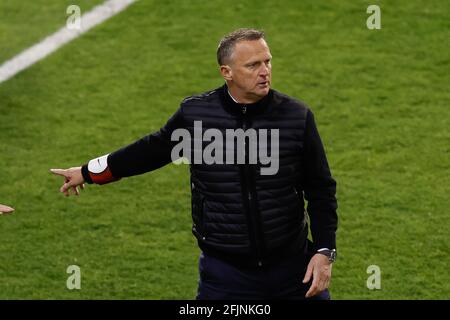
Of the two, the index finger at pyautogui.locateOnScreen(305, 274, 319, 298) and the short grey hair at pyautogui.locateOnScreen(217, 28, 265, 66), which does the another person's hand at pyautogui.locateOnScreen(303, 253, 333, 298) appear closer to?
the index finger at pyautogui.locateOnScreen(305, 274, 319, 298)

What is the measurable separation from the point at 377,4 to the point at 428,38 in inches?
29.7

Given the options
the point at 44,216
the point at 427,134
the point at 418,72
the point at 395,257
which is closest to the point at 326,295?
the point at 395,257

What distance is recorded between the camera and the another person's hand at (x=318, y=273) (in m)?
6.22

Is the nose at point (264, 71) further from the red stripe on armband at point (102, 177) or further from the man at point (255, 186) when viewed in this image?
the red stripe on armband at point (102, 177)

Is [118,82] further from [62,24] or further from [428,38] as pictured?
[428,38]

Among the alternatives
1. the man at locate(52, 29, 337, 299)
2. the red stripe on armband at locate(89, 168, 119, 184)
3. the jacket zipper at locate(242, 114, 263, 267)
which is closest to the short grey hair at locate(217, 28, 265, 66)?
the man at locate(52, 29, 337, 299)

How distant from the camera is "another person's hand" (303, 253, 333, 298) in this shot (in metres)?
6.22

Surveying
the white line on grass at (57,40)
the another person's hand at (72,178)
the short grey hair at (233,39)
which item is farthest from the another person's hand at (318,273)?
the white line on grass at (57,40)

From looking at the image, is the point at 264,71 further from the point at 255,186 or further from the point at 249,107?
the point at 255,186

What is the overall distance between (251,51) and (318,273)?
1.16 meters

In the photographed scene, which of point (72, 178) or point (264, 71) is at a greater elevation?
point (264, 71)

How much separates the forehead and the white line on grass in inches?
221

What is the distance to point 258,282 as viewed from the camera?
6.38 m

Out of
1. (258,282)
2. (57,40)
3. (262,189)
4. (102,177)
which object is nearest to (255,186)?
(262,189)
